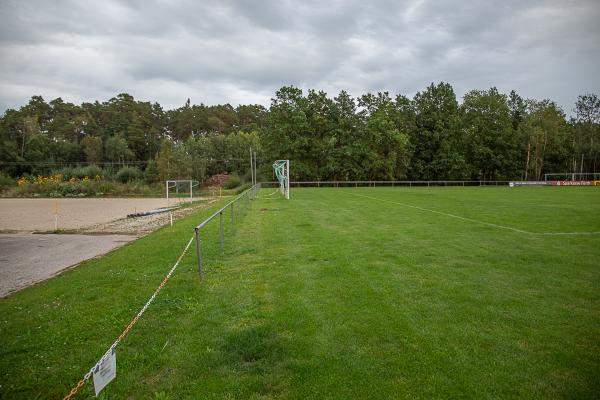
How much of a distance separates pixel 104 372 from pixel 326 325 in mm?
2871

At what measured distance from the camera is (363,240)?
36.2 ft

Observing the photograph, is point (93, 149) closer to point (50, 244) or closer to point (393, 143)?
point (393, 143)

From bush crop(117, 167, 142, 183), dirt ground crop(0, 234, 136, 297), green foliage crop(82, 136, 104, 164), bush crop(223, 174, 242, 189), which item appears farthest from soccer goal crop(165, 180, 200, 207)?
green foliage crop(82, 136, 104, 164)

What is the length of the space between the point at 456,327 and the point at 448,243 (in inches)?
231

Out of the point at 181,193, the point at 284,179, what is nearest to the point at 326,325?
the point at 284,179

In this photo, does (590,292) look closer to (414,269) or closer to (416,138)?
(414,269)

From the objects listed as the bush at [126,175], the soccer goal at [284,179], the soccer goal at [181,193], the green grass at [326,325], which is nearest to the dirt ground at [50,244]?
the green grass at [326,325]

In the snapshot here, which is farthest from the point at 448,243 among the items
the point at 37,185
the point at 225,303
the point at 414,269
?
the point at 37,185

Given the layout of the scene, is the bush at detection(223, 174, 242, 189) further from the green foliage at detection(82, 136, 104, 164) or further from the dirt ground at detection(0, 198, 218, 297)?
the green foliage at detection(82, 136, 104, 164)

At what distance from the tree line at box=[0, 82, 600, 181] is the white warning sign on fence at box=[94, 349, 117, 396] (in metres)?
50.9

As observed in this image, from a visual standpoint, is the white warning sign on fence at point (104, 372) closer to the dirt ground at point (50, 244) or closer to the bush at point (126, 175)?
the dirt ground at point (50, 244)

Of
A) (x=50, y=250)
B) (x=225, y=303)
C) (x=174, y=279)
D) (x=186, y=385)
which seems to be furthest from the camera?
(x=50, y=250)

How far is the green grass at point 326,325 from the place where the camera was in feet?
12.3

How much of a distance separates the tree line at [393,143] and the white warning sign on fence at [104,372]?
5088 cm
